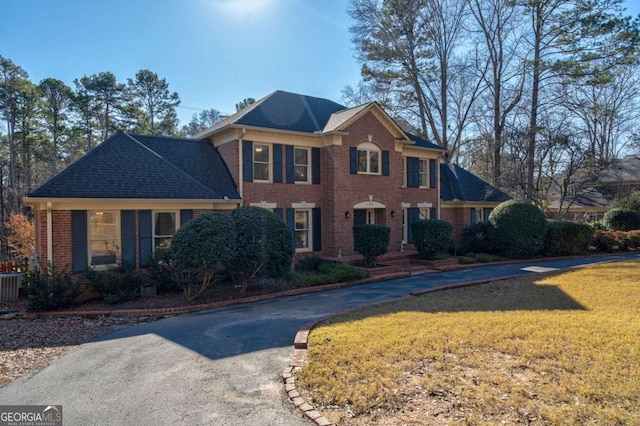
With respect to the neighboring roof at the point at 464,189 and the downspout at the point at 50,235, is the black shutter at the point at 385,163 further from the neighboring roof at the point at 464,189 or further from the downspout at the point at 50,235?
the downspout at the point at 50,235

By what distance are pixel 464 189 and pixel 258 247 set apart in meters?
16.1

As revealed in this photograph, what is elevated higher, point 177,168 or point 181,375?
point 177,168

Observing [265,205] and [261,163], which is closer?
[265,205]

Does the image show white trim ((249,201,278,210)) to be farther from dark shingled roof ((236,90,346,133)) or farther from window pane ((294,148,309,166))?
dark shingled roof ((236,90,346,133))

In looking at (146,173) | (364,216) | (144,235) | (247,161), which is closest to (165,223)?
(144,235)

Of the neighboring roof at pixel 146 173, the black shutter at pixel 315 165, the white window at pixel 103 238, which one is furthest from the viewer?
the black shutter at pixel 315 165

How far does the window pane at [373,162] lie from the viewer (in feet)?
57.3

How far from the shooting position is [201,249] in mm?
9852

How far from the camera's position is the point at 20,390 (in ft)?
16.8

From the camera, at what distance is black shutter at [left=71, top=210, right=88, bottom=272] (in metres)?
11.0

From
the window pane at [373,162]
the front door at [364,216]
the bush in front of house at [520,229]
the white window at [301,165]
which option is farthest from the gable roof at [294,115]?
the bush in front of house at [520,229]

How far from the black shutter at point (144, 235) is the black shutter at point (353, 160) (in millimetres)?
8511

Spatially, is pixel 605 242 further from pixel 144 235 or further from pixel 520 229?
pixel 144 235

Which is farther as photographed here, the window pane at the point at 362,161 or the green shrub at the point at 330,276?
the window pane at the point at 362,161
